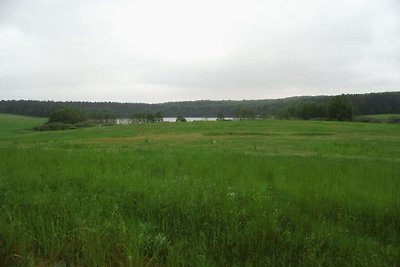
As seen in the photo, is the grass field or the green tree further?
the green tree

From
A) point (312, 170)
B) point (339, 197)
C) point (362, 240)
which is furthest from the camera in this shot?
point (312, 170)

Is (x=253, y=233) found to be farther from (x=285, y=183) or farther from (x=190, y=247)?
(x=285, y=183)

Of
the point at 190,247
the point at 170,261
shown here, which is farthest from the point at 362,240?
the point at 170,261

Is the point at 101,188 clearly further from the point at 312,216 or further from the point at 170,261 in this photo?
the point at 312,216

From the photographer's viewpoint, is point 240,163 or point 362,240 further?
point 240,163

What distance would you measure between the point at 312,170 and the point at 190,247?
6.68m

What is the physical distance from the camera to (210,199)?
6812 millimetres

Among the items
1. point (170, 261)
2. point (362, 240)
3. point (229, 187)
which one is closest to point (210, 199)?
point (229, 187)

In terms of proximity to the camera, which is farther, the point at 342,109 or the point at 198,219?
the point at 342,109

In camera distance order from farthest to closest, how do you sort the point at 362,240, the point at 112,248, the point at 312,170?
the point at 312,170
the point at 362,240
the point at 112,248

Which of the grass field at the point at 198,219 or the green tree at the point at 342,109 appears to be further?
the green tree at the point at 342,109

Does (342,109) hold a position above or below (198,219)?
above

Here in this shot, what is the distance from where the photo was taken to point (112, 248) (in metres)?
4.89

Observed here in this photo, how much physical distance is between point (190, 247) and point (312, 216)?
265 cm
